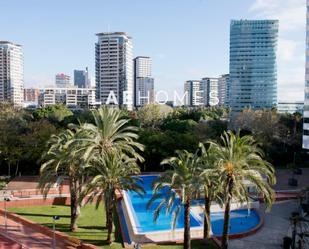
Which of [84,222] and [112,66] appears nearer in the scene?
[84,222]

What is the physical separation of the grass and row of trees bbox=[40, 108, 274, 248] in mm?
843

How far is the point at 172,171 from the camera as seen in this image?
65.5ft

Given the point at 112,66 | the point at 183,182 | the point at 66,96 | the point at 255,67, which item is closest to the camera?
the point at 183,182

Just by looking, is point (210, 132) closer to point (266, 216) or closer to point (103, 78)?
point (266, 216)

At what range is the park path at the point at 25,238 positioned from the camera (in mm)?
21828

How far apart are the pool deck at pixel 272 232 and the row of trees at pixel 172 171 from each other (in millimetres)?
2865

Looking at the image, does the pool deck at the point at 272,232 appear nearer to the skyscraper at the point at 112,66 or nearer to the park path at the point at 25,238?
the park path at the point at 25,238

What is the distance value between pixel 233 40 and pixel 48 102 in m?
99.5

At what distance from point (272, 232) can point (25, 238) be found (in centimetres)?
1688

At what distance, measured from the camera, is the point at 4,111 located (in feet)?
180

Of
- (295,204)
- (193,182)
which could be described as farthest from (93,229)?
(295,204)

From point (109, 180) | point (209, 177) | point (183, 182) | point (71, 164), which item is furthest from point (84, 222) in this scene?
point (209, 177)

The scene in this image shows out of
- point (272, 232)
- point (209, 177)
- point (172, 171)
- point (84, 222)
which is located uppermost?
point (172, 171)

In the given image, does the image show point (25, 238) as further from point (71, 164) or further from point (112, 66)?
point (112, 66)
